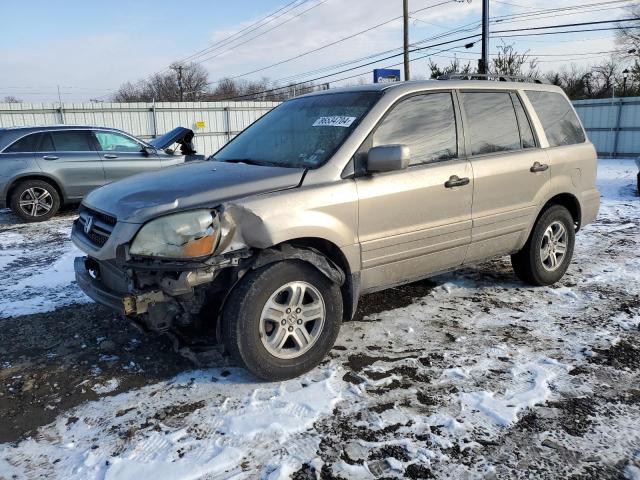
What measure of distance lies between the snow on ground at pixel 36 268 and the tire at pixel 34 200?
248 millimetres

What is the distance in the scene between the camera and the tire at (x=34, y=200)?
361 inches

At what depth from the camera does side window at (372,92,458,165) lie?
12.6 feet

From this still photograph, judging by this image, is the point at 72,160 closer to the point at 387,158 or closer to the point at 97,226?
the point at 97,226

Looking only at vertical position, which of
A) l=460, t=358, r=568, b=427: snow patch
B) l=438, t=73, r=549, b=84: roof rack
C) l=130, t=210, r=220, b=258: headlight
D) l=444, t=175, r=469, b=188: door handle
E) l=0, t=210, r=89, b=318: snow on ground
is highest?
l=438, t=73, r=549, b=84: roof rack

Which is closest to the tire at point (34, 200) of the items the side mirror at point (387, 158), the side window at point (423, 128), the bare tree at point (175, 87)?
the side window at point (423, 128)

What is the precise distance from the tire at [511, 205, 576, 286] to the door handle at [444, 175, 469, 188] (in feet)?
4.06

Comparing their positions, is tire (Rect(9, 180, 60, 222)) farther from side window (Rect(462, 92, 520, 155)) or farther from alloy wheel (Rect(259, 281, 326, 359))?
side window (Rect(462, 92, 520, 155))

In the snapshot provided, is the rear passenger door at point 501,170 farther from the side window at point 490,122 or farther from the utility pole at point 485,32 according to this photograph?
the utility pole at point 485,32

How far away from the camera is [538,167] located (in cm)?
471

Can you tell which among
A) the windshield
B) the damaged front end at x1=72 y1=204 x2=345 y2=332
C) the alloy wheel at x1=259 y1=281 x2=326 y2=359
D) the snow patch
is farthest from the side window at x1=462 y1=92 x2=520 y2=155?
the damaged front end at x1=72 y1=204 x2=345 y2=332

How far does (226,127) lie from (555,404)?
68.3 feet

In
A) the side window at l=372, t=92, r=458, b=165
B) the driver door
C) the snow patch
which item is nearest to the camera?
the snow patch

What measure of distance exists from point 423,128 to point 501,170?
0.86 m

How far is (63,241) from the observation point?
7.59m
